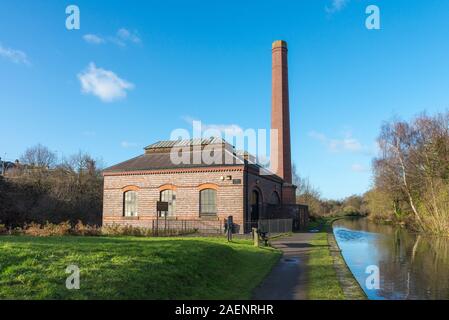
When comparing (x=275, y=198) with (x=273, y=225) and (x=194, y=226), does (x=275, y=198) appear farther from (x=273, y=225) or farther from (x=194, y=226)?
(x=194, y=226)

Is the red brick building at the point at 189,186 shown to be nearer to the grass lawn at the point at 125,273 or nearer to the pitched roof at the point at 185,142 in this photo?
the pitched roof at the point at 185,142

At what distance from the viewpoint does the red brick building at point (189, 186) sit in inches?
1030

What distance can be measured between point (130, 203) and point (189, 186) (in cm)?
556

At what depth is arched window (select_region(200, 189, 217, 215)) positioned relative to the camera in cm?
2662

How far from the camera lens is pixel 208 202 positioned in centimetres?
2681

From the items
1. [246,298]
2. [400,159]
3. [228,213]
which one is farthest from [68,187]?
[246,298]

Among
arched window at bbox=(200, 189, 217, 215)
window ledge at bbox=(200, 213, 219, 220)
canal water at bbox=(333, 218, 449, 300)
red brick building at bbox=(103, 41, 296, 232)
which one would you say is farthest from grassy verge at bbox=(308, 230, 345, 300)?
arched window at bbox=(200, 189, 217, 215)

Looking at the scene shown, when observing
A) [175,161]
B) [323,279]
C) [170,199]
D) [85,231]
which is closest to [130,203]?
[170,199]

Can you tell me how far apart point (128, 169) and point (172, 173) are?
417 cm

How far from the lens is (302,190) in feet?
210

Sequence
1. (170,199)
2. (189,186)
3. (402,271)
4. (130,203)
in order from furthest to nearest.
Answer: (130,203), (170,199), (189,186), (402,271)

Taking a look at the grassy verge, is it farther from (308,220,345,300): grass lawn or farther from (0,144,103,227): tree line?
(0,144,103,227): tree line

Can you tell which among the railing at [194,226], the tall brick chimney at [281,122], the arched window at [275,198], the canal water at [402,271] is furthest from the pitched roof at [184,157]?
the canal water at [402,271]
